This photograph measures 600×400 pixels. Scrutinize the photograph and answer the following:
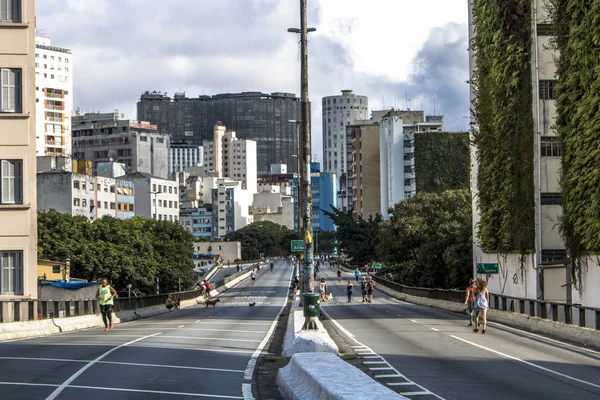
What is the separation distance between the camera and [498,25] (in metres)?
51.3

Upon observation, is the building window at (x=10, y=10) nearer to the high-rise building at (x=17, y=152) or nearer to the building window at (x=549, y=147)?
the high-rise building at (x=17, y=152)

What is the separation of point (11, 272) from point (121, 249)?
5838cm

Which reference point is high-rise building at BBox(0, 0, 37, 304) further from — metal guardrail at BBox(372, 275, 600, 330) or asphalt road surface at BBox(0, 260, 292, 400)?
metal guardrail at BBox(372, 275, 600, 330)

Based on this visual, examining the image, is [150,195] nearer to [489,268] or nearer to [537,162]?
[489,268]

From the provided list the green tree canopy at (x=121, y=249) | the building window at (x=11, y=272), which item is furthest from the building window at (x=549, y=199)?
the green tree canopy at (x=121, y=249)

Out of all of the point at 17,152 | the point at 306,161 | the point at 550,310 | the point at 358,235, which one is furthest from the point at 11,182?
the point at 358,235

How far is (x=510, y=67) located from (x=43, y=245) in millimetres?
54055

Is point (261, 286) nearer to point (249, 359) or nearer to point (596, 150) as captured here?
point (596, 150)

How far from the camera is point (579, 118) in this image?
3734cm

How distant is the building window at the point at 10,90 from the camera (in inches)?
1480

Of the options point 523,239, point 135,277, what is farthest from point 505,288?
point 135,277

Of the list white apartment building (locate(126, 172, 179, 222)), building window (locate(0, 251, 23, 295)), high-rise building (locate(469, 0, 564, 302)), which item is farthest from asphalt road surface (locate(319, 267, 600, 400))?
white apartment building (locate(126, 172, 179, 222))

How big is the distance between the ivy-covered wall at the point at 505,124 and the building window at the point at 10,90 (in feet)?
77.7

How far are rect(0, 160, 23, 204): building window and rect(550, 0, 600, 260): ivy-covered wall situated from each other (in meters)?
20.7
